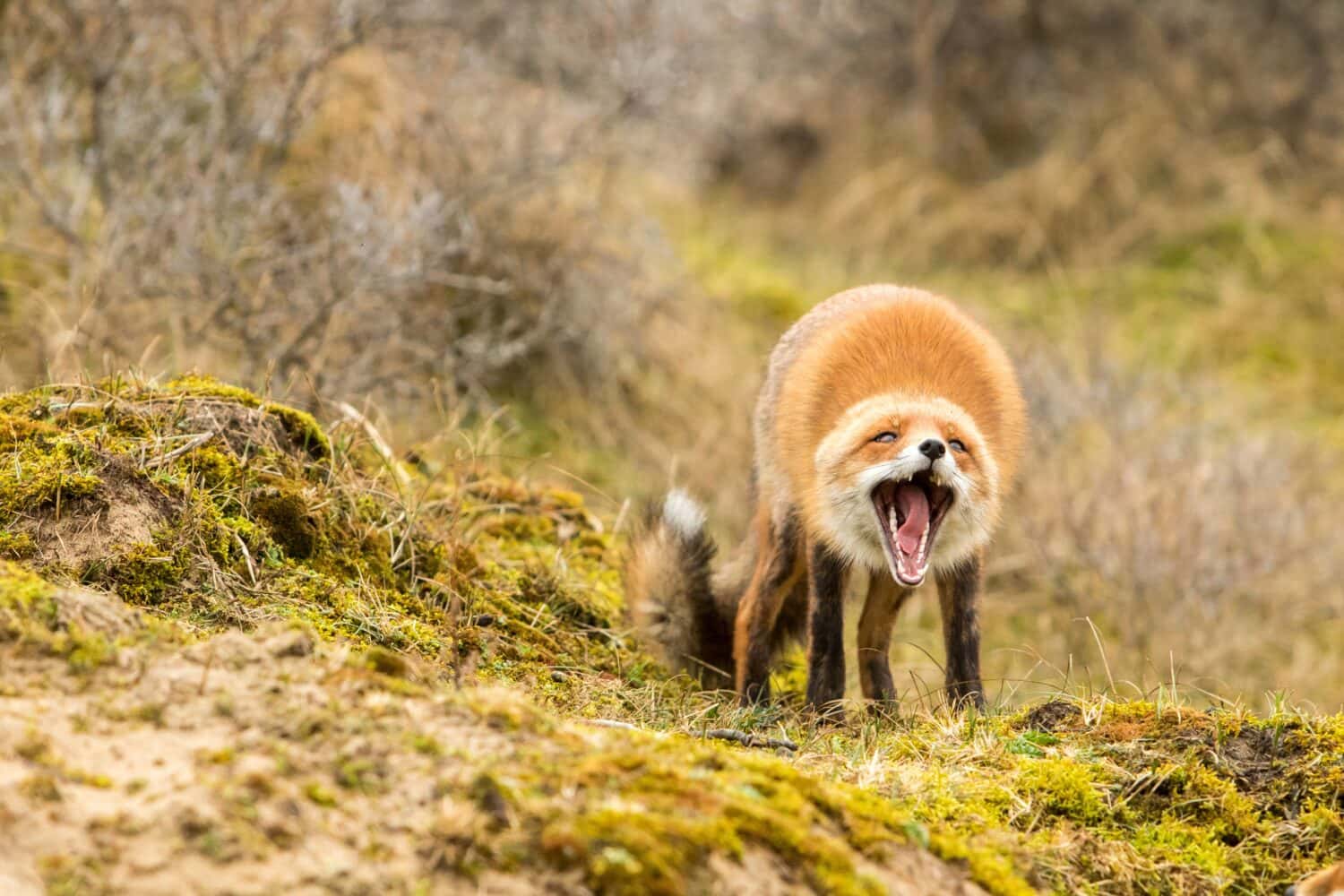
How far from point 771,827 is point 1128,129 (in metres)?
14.3

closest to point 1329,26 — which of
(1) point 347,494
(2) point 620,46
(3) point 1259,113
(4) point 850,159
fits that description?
(3) point 1259,113

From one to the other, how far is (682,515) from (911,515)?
1132mm

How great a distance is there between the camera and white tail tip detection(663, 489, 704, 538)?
5688mm

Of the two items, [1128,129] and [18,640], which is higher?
[1128,129]

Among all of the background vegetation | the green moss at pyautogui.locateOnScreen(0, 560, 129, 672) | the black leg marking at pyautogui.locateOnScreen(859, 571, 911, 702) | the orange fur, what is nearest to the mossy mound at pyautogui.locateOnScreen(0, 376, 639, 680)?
the background vegetation

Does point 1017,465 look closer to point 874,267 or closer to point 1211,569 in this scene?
point 1211,569

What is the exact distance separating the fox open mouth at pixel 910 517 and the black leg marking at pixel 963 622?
11.3 inches

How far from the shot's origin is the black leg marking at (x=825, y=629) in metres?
5.11

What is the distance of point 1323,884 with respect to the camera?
11.2ft

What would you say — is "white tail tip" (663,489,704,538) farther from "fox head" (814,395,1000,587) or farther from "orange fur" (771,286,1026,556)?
"fox head" (814,395,1000,587)

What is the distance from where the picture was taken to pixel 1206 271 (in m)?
14.7

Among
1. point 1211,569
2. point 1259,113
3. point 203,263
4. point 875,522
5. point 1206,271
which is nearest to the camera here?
point 875,522

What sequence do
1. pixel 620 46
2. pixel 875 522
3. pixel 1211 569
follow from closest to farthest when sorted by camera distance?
pixel 875 522, pixel 1211 569, pixel 620 46

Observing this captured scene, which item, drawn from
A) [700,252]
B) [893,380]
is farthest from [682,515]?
[700,252]
